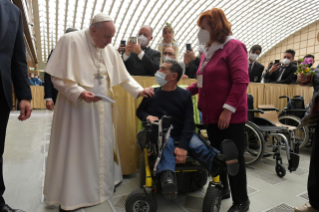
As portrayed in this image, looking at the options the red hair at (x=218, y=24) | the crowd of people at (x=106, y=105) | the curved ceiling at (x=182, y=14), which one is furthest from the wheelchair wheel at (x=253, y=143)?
the curved ceiling at (x=182, y=14)

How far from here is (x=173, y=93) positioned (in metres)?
1.88

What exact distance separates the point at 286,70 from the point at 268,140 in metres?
2.76

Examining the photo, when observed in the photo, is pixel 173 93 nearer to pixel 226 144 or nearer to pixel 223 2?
pixel 226 144

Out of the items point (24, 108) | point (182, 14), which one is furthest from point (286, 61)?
point (182, 14)

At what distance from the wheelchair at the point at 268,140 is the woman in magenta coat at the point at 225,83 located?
3.99ft

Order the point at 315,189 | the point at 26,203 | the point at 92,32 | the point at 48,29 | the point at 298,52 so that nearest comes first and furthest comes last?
the point at 315,189
the point at 92,32
the point at 26,203
the point at 298,52
the point at 48,29

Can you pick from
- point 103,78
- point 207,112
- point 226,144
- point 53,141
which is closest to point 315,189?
point 226,144

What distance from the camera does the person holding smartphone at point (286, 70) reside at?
15.8 ft

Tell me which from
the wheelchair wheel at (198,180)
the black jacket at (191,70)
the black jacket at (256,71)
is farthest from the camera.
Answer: the black jacket at (256,71)

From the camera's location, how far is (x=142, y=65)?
2.86 m

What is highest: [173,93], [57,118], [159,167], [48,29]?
[48,29]

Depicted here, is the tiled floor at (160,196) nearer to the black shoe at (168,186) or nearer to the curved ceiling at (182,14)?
the black shoe at (168,186)

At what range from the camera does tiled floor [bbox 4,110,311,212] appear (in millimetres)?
1832

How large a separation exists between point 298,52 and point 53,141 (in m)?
24.8
